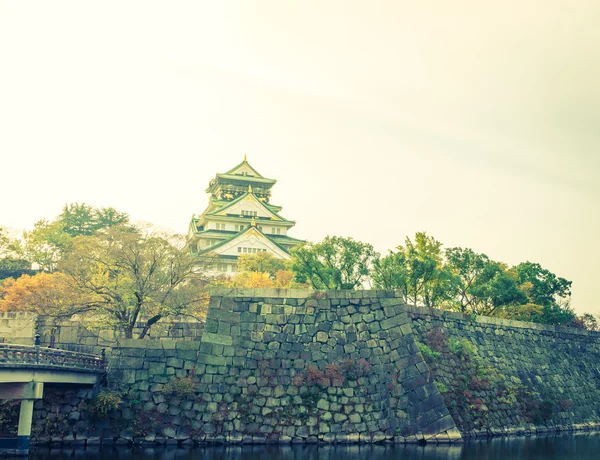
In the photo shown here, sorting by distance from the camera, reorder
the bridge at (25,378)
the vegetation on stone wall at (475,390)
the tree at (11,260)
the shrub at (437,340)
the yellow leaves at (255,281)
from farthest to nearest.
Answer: the tree at (11,260) → the yellow leaves at (255,281) → the shrub at (437,340) → the vegetation on stone wall at (475,390) → the bridge at (25,378)

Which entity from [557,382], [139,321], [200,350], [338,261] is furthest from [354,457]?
[338,261]

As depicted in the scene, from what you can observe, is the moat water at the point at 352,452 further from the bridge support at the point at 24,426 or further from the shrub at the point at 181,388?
the shrub at the point at 181,388

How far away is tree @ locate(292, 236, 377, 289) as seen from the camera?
34.9 metres

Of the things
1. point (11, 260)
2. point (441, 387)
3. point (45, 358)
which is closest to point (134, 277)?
point (45, 358)

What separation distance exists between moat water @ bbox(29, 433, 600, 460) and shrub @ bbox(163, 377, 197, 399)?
68.2 inches

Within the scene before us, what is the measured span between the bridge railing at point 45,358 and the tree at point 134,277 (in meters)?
3.39

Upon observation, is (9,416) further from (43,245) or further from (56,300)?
(43,245)

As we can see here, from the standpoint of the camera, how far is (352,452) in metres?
19.5

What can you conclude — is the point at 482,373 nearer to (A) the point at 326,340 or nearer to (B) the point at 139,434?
(A) the point at 326,340

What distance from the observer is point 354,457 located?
18250 mm

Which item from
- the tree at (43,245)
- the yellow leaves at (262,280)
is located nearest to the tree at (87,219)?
the tree at (43,245)

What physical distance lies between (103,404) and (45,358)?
7.67ft

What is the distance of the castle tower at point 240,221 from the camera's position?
61812 mm

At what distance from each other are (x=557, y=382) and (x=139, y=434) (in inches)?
705
